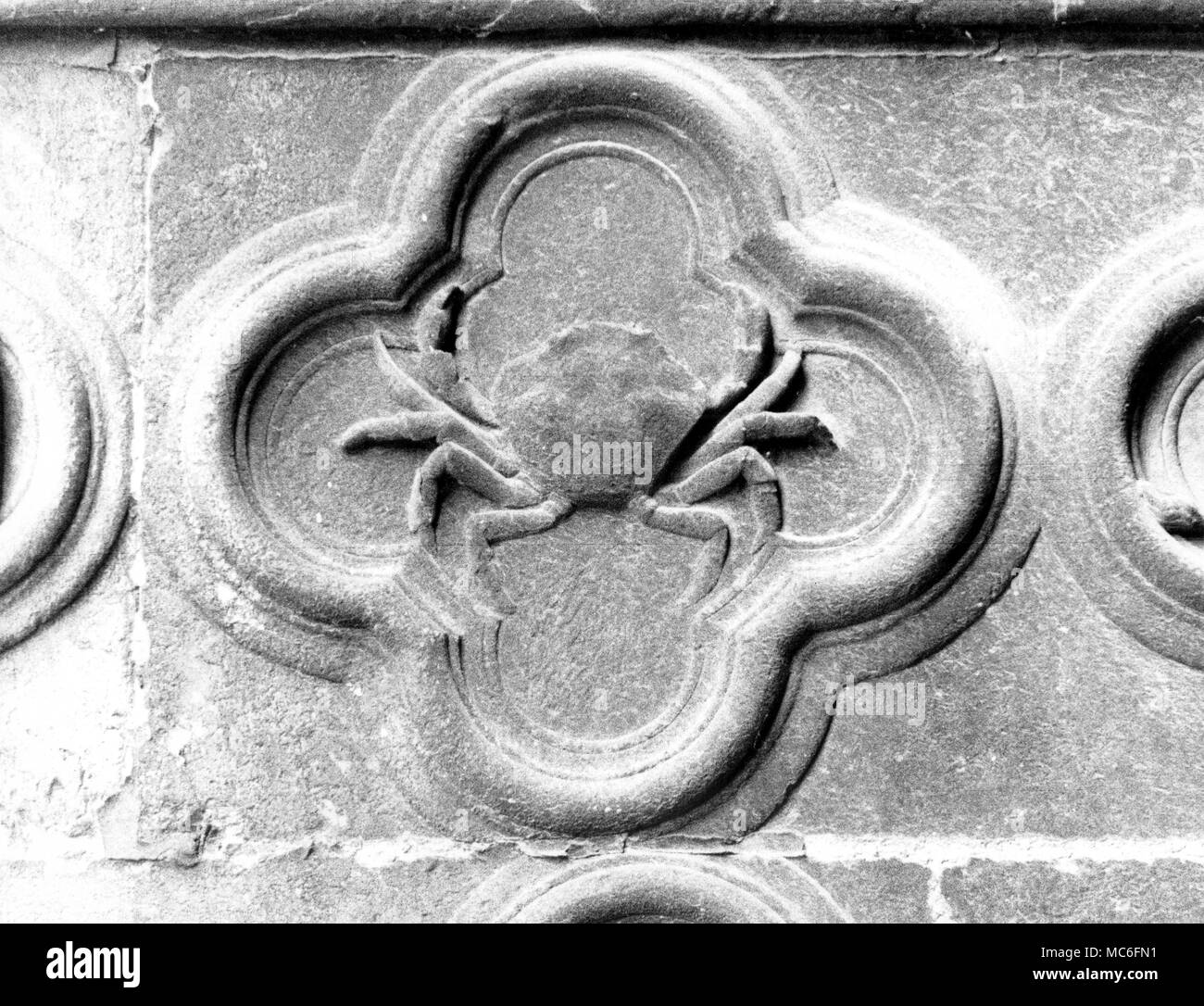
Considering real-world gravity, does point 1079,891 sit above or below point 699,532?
below

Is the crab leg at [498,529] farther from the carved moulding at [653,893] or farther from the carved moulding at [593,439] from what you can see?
the carved moulding at [653,893]

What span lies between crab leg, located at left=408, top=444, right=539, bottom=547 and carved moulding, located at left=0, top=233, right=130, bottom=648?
1.70ft

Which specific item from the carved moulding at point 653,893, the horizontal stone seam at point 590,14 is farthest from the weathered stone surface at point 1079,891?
the horizontal stone seam at point 590,14

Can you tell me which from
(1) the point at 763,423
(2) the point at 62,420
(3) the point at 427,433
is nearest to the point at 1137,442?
(1) the point at 763,423

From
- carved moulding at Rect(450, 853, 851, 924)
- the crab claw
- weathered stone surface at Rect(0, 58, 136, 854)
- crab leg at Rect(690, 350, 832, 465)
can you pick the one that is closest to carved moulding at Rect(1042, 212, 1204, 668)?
the crab claw

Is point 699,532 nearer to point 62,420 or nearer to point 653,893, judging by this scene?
point 653,893

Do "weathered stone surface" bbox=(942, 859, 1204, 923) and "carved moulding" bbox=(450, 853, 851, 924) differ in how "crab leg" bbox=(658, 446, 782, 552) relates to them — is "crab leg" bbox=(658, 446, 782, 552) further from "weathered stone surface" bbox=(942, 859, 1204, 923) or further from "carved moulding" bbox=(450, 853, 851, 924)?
"weathered stone surface" bbox=(942, 859, 1204, 923)

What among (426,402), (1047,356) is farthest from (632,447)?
(1047,356)

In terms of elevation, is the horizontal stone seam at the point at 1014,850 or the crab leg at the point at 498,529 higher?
the crab leg at the point at 498,529

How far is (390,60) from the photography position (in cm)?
249

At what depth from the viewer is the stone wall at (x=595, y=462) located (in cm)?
244

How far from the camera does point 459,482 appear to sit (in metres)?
2.47

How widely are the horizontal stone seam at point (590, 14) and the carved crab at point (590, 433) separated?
49cm

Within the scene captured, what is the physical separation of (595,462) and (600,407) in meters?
0.10
